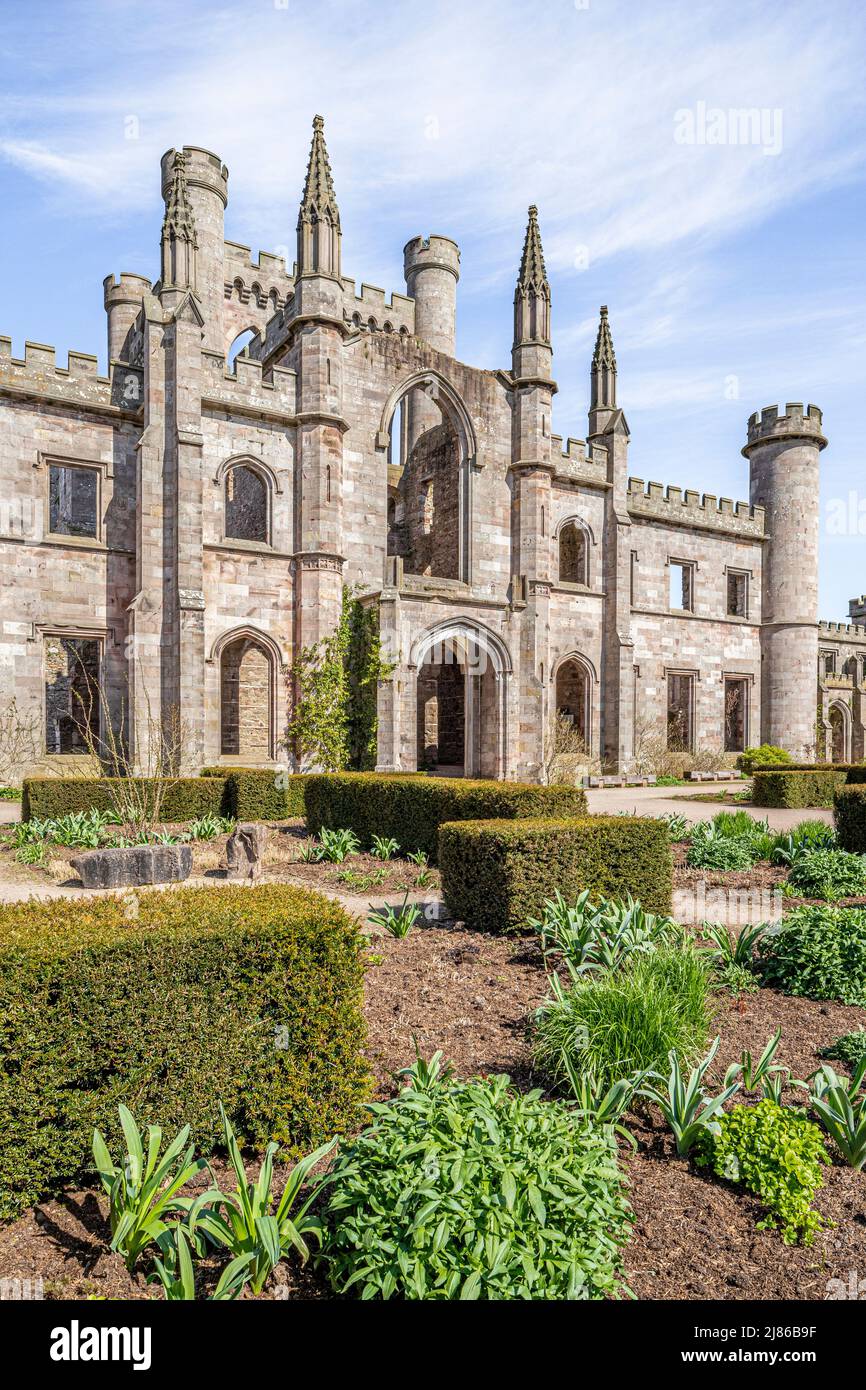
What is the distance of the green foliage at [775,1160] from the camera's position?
304cm

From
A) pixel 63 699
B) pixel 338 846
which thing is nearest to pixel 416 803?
pixel 338 846

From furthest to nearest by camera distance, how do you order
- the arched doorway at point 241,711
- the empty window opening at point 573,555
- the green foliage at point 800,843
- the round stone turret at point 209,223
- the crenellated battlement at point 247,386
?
the empty window opening at point 573,555 < the round stone turret at point 209,223 < the arched doorway at point 241,711 < the crenellated battlement at point 247,386 < the green foliage at point 800,843

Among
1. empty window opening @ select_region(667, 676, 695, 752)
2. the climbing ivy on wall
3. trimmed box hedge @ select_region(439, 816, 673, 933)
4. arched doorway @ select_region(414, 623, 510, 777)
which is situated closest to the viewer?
trimmed box hedge @ select_region(439, 816, 673, 933)

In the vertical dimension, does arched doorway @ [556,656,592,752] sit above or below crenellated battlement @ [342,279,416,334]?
below

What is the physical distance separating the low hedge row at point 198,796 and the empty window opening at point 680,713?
53.9ft

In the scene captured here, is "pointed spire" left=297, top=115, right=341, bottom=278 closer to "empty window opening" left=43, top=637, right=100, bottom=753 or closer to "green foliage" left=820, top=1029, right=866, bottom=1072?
"empty window opening" left=43, top=637, right=100, bottom=753

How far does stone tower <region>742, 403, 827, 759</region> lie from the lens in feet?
89.6

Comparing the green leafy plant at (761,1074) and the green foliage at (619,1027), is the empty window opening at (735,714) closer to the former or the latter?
the green foliage at (619,1027)

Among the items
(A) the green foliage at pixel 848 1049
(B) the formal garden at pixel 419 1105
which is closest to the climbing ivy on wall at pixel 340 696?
(B) the formal garden at pixel 419 1105

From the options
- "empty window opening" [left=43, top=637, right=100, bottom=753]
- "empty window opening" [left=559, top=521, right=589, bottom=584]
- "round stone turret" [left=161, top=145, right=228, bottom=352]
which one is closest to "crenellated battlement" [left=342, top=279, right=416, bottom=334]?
"round stone turret" [left=161, top=145, right=228, bottom=352]

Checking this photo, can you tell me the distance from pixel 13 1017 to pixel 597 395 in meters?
24.5

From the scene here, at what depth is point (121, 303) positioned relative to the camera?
917 inches

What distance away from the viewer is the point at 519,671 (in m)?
20.4

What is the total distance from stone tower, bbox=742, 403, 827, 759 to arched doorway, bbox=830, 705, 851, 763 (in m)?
4.49
